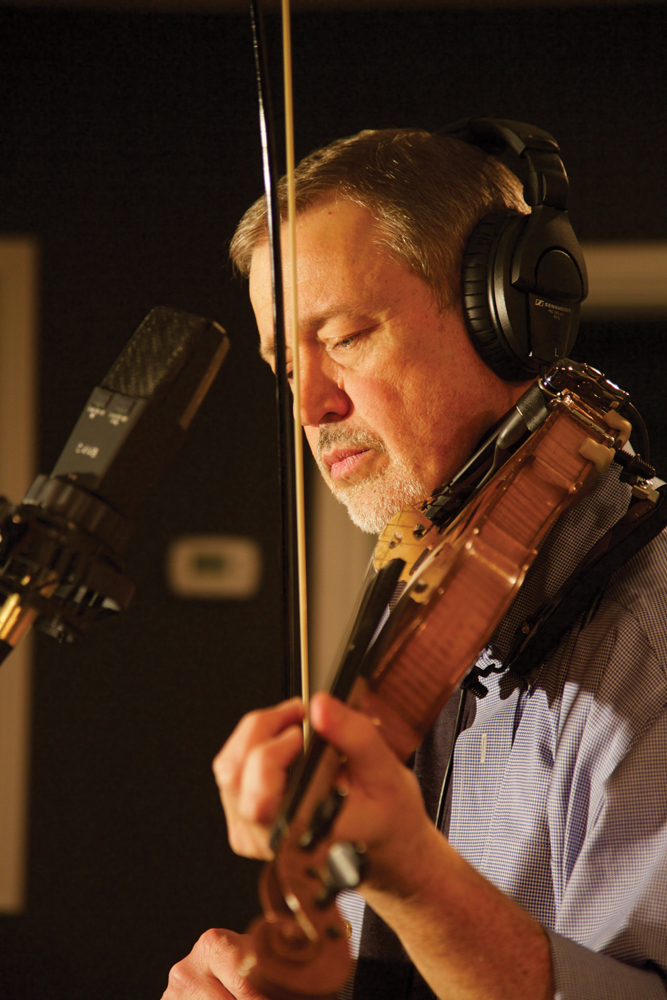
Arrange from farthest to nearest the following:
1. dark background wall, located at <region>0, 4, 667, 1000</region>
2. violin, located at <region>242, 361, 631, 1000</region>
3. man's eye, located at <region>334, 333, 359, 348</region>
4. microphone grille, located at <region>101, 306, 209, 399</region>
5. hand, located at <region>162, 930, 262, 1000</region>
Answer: dark background wall, located at <region>0, 4, 667, 1000</region> < man's eye, located at <region>334, 333, 359, 348</region> < hand, located at <region>162, 930, 262, 1000</region> < microphone grille, located at <region>101, 306, 209, 399</region> < violin, located at <region>242, 361, 631, 1000</region>

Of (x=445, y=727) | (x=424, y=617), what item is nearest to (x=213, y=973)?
(x=445, y=727)

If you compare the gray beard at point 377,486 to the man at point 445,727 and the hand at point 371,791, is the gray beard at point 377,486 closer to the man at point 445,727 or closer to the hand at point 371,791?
the man at point 445,727

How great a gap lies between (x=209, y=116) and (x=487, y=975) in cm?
226

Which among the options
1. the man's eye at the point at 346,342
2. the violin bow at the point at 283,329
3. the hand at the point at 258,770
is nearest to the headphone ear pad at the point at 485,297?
the man's eye at the point at 346,342

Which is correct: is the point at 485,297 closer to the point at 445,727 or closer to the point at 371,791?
the point at 445,727

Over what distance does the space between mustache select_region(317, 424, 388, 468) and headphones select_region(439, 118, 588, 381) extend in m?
0.18

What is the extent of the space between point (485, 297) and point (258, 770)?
0.74 meters

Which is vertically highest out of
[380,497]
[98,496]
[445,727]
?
[98,496]

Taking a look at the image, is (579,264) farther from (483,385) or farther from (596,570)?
(596,570)

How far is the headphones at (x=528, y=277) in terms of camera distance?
100 centimetres

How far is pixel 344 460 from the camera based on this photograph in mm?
1133

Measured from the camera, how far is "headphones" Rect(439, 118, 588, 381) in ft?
3.30

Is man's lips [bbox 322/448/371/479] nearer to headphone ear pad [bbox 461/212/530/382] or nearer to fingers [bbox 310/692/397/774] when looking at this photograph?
headphone ear pad [bbox 461/212/530/382]

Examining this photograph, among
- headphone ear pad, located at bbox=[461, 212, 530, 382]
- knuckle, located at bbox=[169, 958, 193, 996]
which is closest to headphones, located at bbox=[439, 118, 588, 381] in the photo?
headphone ear pad, located at bbox=[461, 212, 530, 382]
